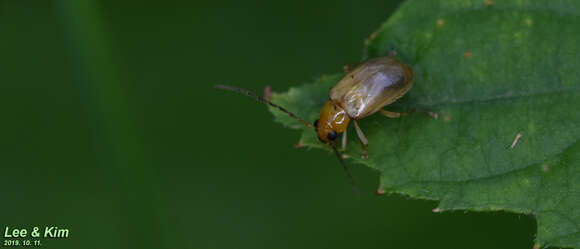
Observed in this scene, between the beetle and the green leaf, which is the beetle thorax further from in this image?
the green leaf

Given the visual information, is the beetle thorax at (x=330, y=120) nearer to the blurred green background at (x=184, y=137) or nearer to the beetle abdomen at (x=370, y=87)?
the beetle abdomen at (x=370, y=87)

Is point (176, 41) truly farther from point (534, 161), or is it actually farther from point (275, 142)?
point (534, 161)

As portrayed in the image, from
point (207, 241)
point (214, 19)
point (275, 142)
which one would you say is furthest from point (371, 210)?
point (214, 19)

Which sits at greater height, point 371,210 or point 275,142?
point 275,142

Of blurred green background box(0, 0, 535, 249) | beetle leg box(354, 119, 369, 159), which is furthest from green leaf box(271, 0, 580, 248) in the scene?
blurred green background box(0, 0, 535, 249)

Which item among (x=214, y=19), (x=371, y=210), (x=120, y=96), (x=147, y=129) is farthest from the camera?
(x=214, y=19)

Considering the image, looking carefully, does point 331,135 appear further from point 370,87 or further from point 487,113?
point 487,113

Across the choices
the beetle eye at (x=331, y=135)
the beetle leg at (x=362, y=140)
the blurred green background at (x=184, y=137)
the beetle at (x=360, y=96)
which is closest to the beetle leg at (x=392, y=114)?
the beetle at (x=360, y=96)
